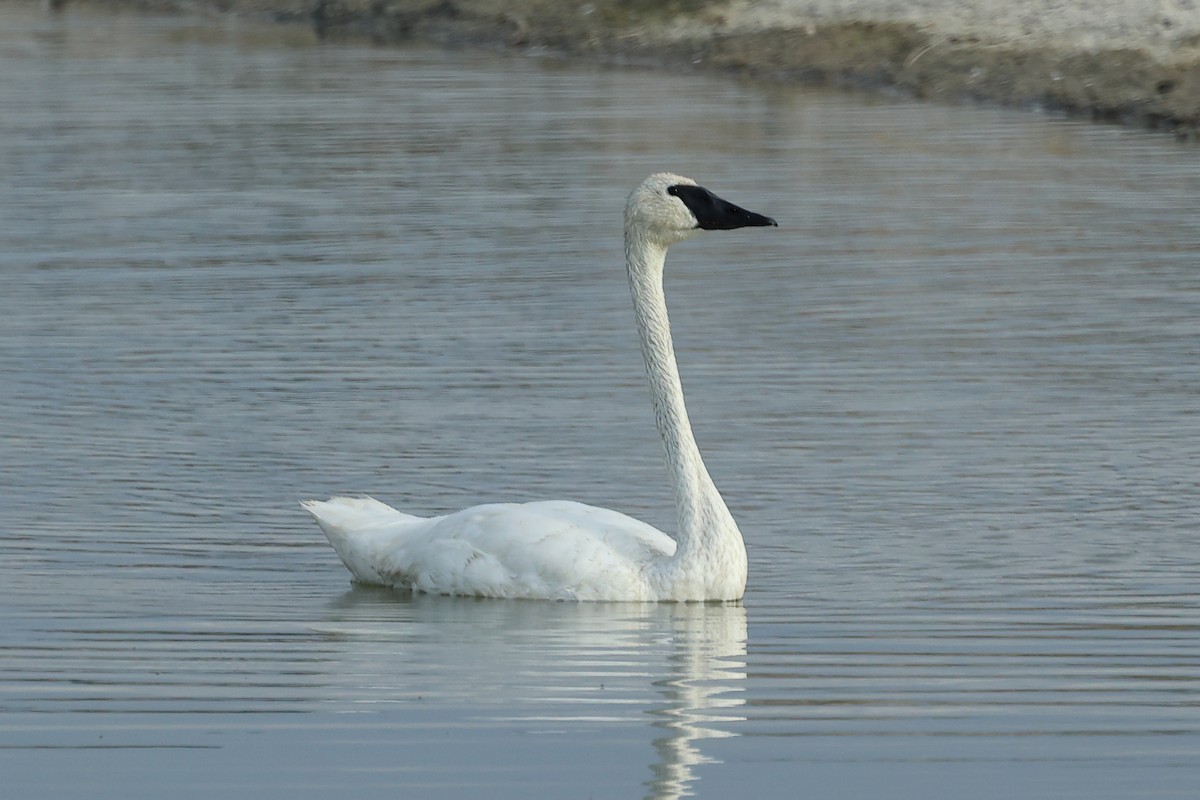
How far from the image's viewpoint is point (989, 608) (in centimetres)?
777

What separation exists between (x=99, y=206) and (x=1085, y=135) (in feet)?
26.6

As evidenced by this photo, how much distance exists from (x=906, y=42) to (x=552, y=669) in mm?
19332

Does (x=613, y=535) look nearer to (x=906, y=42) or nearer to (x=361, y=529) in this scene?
(x=361, y=529)

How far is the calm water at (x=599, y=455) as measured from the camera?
630cm

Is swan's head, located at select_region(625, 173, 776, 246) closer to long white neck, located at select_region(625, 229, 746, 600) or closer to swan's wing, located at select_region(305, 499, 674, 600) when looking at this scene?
long white neck, located at select_region(625, 229, 746, 600)

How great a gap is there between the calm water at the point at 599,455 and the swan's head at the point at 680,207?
1.11 meters

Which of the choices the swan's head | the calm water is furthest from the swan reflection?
the swan's head

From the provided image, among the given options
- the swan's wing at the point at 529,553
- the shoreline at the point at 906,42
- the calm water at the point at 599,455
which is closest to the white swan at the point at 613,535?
the swan's wing at the point at 529,553

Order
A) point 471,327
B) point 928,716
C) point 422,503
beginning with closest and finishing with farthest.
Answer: point 928,716 → point 422,503 → point 471,327

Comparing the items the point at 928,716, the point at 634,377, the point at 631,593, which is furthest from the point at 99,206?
the point at 928,716

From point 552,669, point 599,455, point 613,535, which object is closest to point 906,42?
point 599,455

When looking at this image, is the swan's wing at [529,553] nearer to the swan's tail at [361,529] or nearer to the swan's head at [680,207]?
the swan's tail at [361,529]

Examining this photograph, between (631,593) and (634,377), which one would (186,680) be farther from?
(634,377)

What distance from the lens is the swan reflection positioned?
6375 mm
